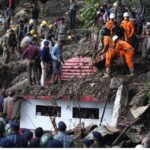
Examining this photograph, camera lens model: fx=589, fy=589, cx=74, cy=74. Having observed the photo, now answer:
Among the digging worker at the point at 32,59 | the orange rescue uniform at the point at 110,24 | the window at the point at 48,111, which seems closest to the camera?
the window at the point at 48,111

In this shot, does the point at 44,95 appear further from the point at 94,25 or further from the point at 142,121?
the point at 94,25

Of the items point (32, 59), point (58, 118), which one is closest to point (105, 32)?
point (32, 59)

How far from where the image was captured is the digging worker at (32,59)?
73.6 feet

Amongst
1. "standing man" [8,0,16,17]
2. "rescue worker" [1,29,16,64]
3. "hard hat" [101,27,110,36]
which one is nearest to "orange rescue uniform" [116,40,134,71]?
"hard hat" [101,27,110,36]

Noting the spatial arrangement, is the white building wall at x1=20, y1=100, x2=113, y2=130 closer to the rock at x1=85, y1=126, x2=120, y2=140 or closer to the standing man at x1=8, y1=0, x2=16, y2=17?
the rock at x1=85, y1=126, x2=120, y2=140

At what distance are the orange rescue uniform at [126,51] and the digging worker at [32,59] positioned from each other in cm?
328

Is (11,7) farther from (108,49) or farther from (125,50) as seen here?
(125,50)

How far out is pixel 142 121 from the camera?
63.0 ft

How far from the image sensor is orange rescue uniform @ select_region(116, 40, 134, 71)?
21.0 m

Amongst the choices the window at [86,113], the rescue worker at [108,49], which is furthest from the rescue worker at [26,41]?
the window at [86,113]

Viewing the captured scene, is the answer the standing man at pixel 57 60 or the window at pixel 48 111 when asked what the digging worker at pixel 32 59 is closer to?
the standing man at pixel 57 60

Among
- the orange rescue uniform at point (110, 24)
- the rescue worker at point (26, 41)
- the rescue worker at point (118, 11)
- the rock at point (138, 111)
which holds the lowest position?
the rock at point (138, 111)

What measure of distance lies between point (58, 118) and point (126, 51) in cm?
350

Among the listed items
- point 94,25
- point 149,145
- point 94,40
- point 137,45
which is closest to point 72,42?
point 94,25
